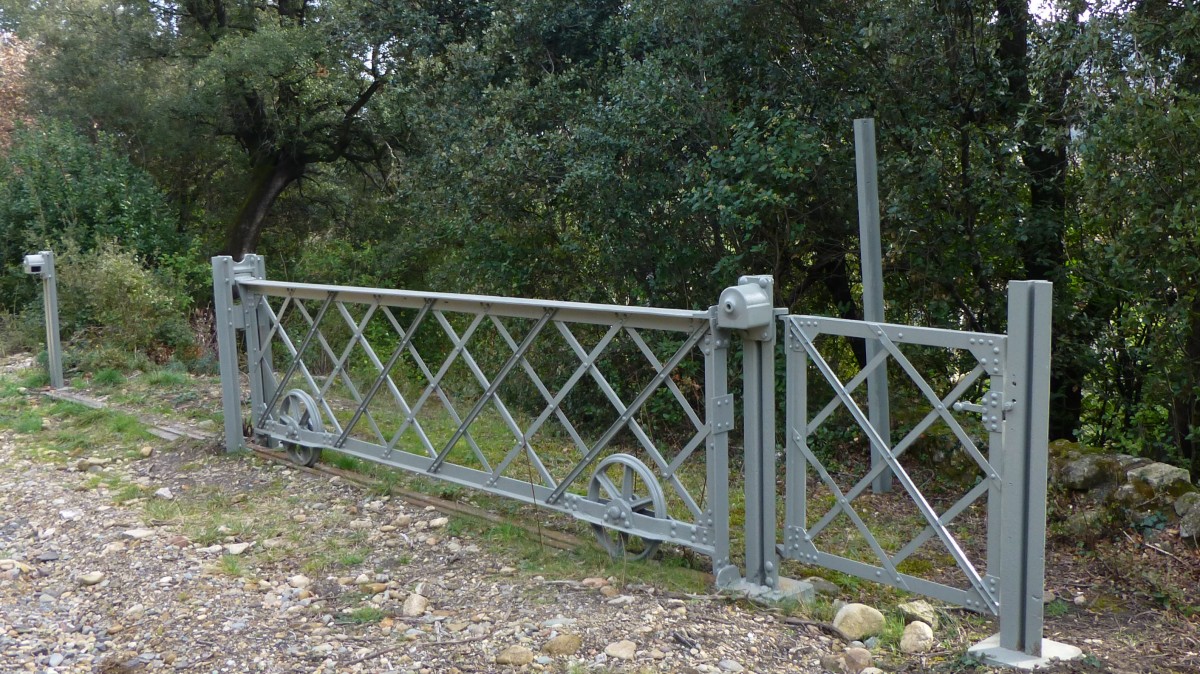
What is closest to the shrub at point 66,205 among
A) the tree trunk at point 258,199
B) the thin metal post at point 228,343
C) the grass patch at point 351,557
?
the tree trunk at point 258,199

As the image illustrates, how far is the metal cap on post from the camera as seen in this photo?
8.93 meters

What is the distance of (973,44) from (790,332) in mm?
4272

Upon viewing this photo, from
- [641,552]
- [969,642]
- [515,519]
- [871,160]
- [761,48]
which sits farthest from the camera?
[761,48]

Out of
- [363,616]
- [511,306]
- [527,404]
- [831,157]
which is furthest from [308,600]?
[527,404]

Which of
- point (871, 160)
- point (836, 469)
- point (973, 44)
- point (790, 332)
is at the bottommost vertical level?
point (836, 469)

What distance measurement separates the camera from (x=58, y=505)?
5.61m

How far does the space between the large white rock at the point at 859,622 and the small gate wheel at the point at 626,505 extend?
0.87 meters

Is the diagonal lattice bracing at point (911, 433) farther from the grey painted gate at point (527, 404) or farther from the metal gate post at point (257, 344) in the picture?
the metal gate post at point (257, 344)

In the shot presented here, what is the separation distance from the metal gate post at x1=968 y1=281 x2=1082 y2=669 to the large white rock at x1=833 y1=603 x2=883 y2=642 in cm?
36

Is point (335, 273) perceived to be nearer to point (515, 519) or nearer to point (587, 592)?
point (515, 519)

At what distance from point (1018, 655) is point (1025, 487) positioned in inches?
21.8

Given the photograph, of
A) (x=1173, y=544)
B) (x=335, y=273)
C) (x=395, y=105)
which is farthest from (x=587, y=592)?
(x=335, y=273)

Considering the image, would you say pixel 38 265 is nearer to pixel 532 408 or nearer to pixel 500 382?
pixel 532 408

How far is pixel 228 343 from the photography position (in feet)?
21.2
